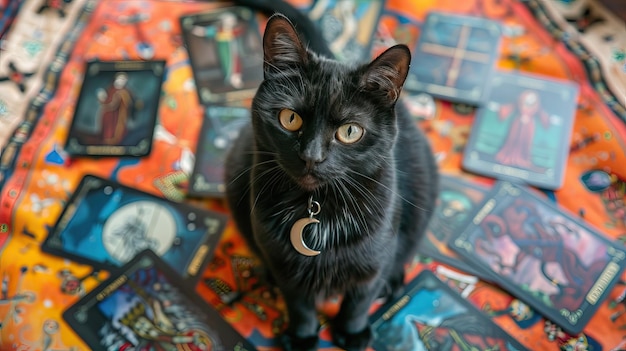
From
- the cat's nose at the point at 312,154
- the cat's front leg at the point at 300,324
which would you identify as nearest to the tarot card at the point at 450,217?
the cat's front leg at the point at 300,324

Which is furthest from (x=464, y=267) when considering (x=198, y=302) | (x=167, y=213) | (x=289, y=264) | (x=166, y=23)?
(x=166, y=23)

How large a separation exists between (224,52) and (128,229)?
0.61 m

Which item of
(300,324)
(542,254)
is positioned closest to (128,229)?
(300,324)

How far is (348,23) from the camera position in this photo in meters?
1.67

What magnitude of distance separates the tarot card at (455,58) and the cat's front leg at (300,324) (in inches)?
29.6

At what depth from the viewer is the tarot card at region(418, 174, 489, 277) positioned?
1.30 meters

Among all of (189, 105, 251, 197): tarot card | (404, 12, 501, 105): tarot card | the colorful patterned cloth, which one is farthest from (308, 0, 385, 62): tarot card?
(189, 105, 251, 197): tarot card

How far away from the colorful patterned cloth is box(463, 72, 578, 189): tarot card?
0.04 m

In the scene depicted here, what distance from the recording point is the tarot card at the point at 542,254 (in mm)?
1235

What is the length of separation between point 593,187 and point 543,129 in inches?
8.0

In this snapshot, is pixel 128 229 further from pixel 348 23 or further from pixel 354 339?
pixel 348 23

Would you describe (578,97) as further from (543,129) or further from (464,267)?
(464,267)

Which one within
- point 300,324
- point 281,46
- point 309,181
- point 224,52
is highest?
point 281,46

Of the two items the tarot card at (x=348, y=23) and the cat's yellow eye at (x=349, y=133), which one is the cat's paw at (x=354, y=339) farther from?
the tarot card at (x=348, y=23)
